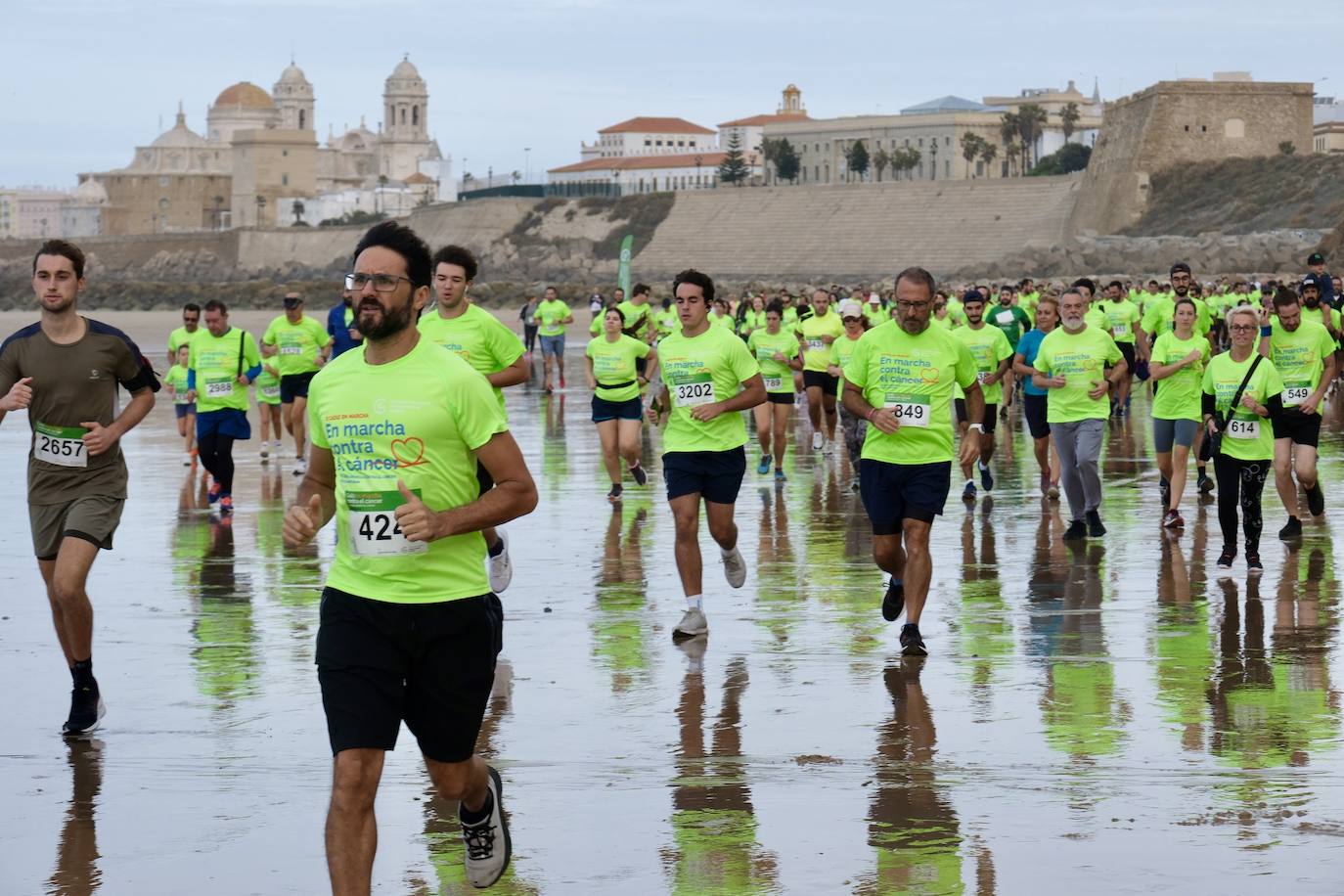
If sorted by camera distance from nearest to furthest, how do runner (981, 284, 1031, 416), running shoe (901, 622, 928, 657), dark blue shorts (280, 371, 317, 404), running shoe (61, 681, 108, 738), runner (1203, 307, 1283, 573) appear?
running shoe (61, 681, 108, 738)
running shoe (901, 622, 928, 657)
runner (1203, 307, 1283, 573)
dark blue shorts (280, 371, 317, 404)
runner (981, 284, 1031, 416)

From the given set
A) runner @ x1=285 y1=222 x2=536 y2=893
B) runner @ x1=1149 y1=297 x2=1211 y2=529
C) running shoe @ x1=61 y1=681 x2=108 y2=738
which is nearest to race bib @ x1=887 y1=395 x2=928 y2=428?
running shoe @ x1=61 y1=681 x2=108 y2=738

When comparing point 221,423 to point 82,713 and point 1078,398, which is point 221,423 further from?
point 82,713

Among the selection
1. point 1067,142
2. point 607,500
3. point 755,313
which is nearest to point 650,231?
point 1067,142

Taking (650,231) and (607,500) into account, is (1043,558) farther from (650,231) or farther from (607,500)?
(650,231)

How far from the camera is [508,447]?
16.7 ft

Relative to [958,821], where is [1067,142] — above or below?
above

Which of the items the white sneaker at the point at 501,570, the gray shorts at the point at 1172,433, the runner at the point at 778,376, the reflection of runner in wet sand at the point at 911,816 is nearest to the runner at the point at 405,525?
the reflection of runner in wet sand at the point at 911,816

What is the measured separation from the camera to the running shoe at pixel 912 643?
873cm

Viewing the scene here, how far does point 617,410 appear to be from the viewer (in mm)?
15320

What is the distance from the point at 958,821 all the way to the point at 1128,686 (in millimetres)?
2229

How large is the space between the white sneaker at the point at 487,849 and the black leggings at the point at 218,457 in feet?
31.9

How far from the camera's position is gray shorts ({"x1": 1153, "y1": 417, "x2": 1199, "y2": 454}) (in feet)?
44.9

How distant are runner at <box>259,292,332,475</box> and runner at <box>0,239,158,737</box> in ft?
31.1

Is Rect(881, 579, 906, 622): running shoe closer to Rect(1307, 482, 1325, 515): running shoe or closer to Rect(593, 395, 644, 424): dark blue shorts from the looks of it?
Rect(1307, 482, 1325, 515): running shoe
